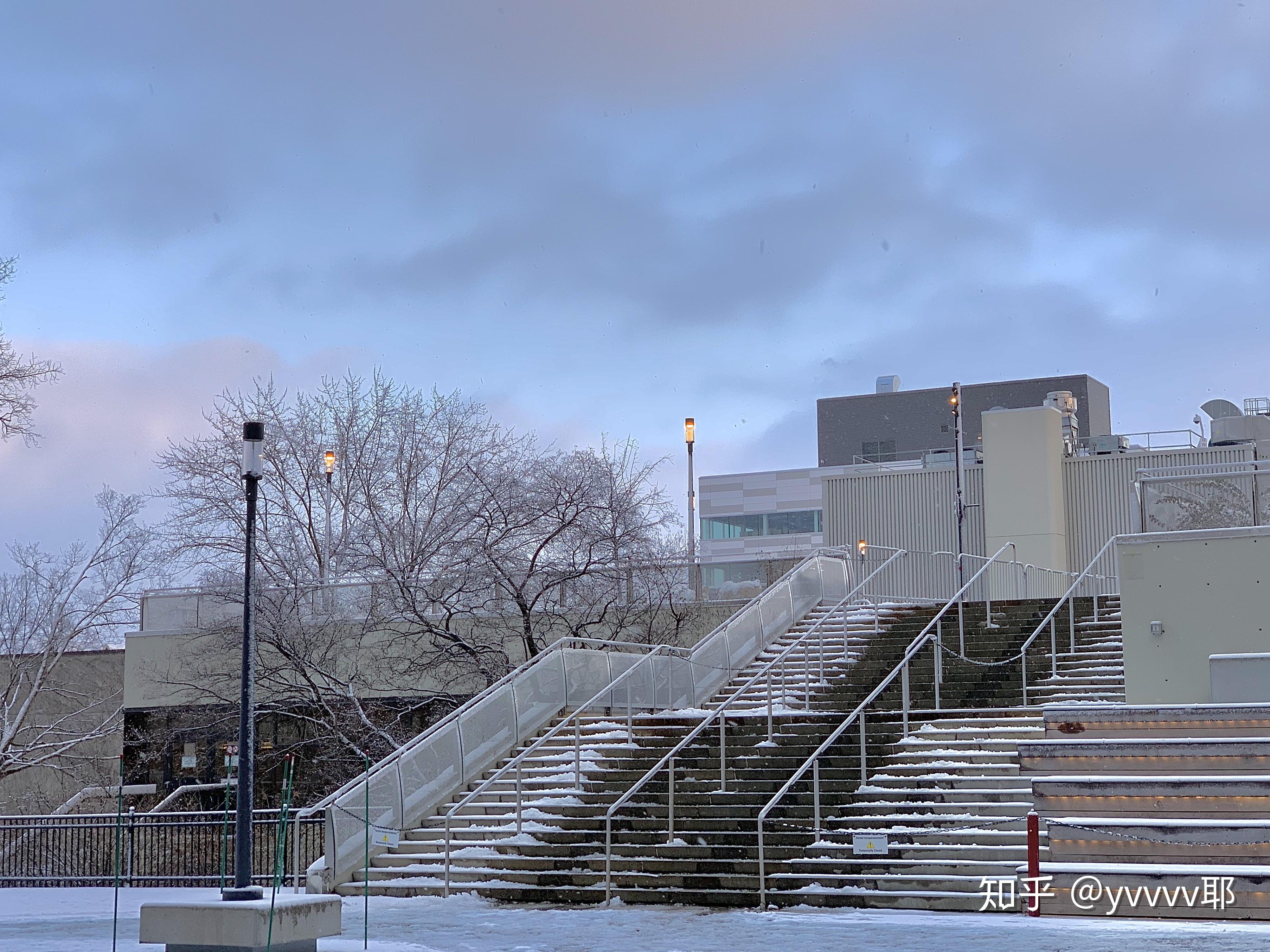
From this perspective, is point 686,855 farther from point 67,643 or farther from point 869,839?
point 67,643

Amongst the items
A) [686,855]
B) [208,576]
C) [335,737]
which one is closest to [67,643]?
[208,576]

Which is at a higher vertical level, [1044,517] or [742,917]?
[1044,517]

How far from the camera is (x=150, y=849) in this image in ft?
76.4

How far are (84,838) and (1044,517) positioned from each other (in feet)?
102

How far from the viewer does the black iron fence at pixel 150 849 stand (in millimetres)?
22219

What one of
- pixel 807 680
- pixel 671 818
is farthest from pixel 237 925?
pixel 807 680

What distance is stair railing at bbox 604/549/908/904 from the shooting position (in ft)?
59.7

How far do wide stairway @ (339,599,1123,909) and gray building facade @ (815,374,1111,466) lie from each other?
54.4 meters

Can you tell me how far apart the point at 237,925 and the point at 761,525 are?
296ft

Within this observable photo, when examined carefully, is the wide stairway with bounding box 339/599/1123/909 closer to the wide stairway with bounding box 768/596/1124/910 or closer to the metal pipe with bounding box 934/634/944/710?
the wide stairway with bounding box 768/596/1124/910

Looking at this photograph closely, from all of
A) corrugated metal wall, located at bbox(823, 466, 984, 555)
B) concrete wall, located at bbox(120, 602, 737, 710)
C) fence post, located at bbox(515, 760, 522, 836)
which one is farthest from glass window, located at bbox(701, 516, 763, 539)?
fence post, located at bbox(515, 760, 522, 836)

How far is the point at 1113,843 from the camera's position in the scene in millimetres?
15602

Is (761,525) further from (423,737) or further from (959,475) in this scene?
(423,737)

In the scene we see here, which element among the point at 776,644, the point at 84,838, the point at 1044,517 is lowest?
the point at 84,838
